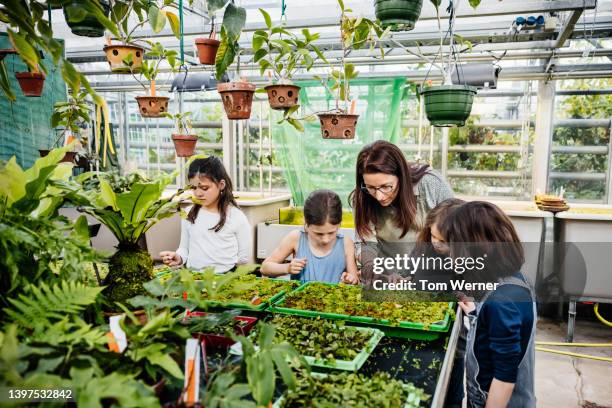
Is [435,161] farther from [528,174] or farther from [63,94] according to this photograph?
[63,94]

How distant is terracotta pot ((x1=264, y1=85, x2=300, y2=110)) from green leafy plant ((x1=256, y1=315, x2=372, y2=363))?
1081 millimetres

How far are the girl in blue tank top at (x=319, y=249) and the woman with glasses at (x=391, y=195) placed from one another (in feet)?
0.38

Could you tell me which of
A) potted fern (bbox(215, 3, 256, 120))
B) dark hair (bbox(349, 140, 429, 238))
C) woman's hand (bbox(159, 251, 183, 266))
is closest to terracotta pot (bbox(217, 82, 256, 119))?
potted fern (bbox(215, 3, 256, 120))

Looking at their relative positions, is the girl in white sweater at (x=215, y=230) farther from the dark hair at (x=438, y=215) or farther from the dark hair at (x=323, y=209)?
the dark hair at (x=438, y=215)

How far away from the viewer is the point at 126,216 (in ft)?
4.44

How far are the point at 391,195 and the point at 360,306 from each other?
712 mm

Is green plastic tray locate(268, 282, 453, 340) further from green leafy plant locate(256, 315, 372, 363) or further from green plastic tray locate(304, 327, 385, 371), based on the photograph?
green plastic tray locate(304, 327, 385, 371)

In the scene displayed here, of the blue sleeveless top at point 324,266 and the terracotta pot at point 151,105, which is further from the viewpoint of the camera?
the terracotta pot at point 151,105

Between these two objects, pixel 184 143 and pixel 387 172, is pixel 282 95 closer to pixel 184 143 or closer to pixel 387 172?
pixel 387 172

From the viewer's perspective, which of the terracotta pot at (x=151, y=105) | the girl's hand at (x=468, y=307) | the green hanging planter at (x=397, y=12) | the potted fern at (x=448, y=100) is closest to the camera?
the girl's hand at (x=468, y=307)

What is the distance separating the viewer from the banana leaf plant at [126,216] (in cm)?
130

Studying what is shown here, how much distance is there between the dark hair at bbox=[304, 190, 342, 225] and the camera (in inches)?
89.4

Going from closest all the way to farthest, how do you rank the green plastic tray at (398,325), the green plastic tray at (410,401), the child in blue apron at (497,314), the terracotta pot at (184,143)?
1. the green plastic tray at (410,401)
2. the child in blue apron at (497,314)
3. the green plastic tray at (398,325)
4. the terracotta pot at (184,143)

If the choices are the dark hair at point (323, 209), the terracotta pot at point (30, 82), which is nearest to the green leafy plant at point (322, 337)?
the dark hair at point (323, 209)
